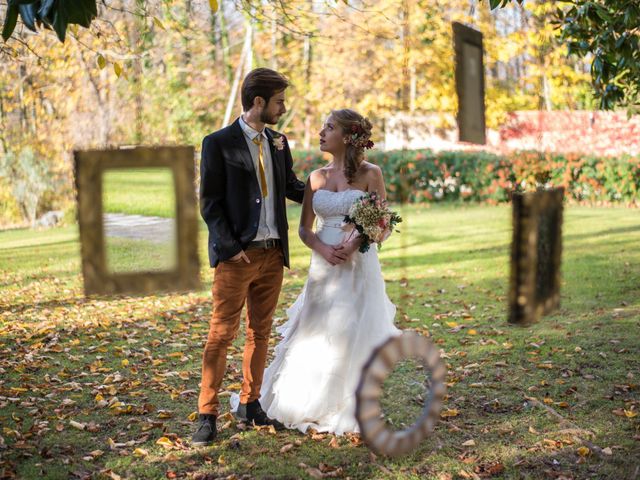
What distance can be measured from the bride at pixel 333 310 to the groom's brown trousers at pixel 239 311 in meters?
0.26

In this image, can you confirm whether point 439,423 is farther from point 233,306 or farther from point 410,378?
point 233,306

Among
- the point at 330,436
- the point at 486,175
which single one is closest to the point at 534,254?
the point at 330,436

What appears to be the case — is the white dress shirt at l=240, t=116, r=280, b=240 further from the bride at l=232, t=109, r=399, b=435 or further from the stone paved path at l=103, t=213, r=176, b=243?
the stone paved path at l=103, t=213, r=176, b=243

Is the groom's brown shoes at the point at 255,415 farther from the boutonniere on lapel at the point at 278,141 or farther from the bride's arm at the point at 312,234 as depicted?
the boutonniere on lapel at the point at 278,141

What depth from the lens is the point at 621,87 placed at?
7574 millimetres

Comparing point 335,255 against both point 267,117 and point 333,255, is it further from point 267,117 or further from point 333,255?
point 267,117

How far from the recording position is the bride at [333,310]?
4.61 m

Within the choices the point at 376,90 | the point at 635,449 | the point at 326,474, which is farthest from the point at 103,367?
the point at 376,90

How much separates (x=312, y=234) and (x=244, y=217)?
52cm

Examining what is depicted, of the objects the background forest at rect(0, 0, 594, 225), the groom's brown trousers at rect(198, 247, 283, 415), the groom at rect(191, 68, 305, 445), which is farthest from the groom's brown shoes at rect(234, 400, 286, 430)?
the background forest at rect(0, 0, 594, 225)

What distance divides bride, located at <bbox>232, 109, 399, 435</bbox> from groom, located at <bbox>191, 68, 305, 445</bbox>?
271 mm

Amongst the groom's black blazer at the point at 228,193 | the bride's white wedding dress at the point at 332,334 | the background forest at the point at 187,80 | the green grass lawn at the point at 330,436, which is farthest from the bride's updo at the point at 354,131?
the background forest at the point at 187,80

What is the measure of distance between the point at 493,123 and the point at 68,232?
1158 centimetres

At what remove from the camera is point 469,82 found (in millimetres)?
2975
